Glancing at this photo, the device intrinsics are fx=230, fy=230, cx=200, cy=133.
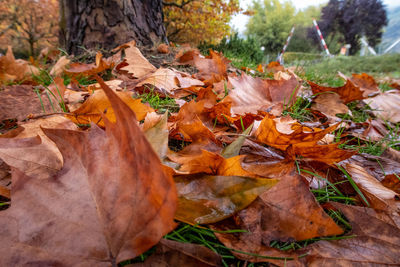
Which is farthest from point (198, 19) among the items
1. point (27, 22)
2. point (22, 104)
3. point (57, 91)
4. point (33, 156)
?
point (27, 22)

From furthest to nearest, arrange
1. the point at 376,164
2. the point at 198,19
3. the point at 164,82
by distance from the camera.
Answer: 1. the point at 198,19
2. the point at 164,82
3. the point at 376,164

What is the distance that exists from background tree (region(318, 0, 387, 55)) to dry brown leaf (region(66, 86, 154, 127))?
30864 millimetres

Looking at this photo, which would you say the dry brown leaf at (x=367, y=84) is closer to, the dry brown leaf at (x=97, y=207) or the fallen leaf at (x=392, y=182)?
the fallen leaf at (x=392, y=182)

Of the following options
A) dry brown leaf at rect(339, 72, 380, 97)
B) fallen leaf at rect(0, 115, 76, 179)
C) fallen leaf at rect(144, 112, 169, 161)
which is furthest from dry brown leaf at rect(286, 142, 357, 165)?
dry brown leaf at rect(339, 72, 380, 97)

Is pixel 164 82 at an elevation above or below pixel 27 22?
above

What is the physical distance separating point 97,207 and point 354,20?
104 feet

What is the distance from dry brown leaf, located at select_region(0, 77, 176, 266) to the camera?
1.21 ft

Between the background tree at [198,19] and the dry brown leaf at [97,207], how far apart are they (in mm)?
6374

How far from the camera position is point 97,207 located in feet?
1.45

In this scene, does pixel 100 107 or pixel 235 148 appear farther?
pixel 100 107

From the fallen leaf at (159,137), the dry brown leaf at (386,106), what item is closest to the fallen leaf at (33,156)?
the fallen leaf at (159,137)

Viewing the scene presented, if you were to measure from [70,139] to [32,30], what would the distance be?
12185 mm

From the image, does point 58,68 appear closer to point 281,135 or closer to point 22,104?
point 22,104

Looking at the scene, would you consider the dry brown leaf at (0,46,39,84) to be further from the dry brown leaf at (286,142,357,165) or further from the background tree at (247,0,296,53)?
the background tree at (247,0,296,53)
